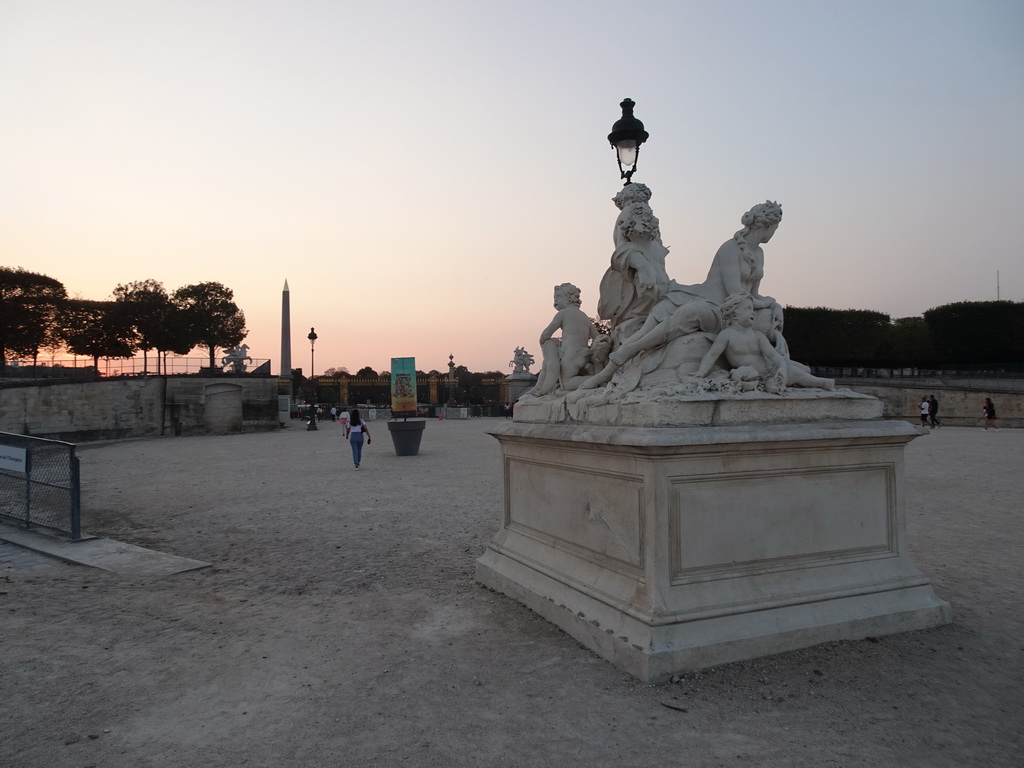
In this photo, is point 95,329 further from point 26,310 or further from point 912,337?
point 912,337

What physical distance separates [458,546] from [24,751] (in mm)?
4047

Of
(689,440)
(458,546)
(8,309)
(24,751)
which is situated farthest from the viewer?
(8,309)

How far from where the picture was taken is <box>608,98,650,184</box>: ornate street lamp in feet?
20.8

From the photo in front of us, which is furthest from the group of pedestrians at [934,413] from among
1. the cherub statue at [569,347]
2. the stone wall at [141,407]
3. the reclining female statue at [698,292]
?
the stone wall at [141,407]

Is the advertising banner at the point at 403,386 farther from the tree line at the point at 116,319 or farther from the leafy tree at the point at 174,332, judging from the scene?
the leafy tree at the point at 174,332

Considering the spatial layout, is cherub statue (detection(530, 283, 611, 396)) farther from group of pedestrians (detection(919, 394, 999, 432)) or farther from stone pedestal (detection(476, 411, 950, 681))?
group of pedestrians (detection(919, 394, 999, 432))

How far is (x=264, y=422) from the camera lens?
1163 inches

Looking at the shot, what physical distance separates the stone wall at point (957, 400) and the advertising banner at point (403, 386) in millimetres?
16502

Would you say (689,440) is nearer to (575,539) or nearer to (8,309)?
(575,539)

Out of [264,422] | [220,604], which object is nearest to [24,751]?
[220,604]

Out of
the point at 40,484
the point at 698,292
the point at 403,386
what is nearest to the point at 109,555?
the point at 40,484

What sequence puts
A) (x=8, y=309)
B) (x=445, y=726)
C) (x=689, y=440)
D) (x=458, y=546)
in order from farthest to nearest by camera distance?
1. (x=8, y=309)
2. (x=458, y=546)
3. (x=689, y=440)
4. (x=445, y=726)

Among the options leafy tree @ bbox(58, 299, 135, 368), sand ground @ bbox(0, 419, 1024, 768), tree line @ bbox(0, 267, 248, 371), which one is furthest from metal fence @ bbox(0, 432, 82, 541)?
leafy tree @ bbox(58, 299, 135, 368)

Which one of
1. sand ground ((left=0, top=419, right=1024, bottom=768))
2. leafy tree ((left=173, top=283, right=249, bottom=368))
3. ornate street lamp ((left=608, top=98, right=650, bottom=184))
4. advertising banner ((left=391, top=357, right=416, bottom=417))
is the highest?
leafy tree ((left=173, top=283, right=249, bottom=368))
